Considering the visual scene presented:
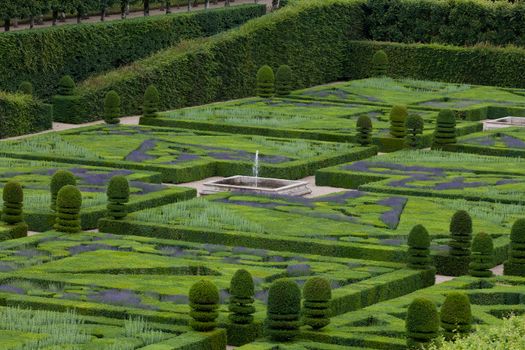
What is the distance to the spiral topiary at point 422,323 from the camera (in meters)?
25.7

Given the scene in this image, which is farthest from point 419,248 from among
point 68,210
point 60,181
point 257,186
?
point 257,186

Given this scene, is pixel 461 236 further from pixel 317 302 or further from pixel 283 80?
pixel 283 80

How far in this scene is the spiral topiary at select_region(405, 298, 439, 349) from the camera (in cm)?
2570

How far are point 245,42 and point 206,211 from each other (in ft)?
79.2

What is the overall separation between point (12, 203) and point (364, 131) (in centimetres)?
1516

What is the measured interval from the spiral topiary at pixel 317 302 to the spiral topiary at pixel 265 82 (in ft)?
101

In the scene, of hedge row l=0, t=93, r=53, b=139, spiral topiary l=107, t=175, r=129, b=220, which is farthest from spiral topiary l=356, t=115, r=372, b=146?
spiral topiary l=107, t=175, r=129, b=220

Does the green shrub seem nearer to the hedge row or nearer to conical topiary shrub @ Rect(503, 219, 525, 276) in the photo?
the hedge row

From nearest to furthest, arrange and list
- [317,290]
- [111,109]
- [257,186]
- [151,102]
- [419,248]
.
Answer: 1. [317,290]
2. [419,248]
3. [257,186]
4. [111,109]
5. [151,102]

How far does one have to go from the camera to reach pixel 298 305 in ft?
88.6

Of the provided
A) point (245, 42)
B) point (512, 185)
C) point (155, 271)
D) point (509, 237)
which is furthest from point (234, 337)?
point (245, 42)

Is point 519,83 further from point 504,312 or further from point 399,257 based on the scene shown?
point 504,312

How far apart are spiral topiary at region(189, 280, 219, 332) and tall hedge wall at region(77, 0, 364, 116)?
2618 cm

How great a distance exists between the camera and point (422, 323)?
25.8 m
